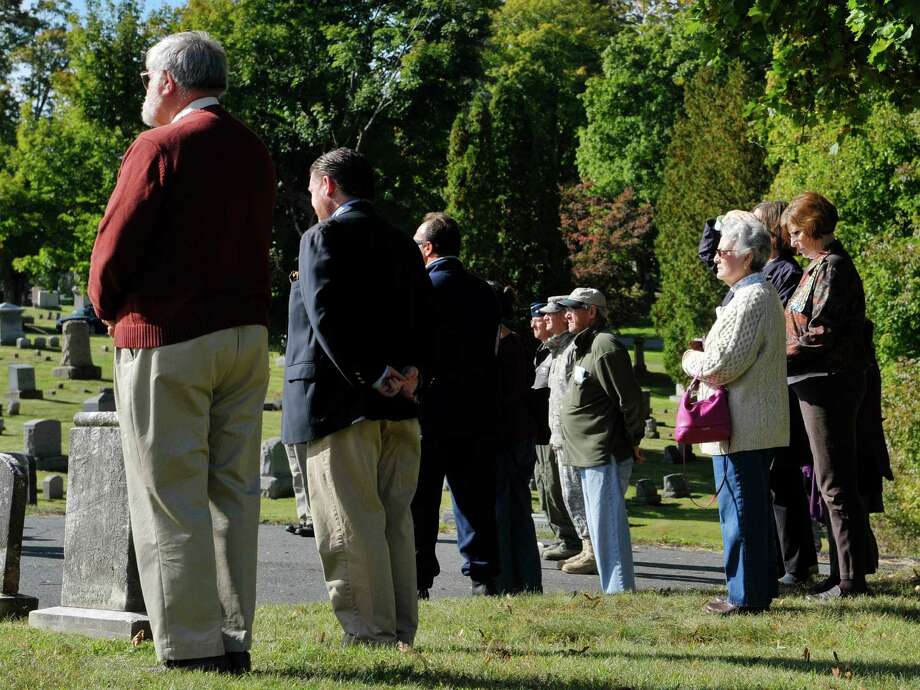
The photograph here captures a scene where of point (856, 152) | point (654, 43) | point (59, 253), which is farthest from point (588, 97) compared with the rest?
point (856, 152)

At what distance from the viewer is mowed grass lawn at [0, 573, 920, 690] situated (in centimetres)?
469

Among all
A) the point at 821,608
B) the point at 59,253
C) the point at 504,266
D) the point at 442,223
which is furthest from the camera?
the point at 59,253

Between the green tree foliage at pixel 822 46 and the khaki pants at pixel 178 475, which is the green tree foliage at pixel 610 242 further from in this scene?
the khaki pants at pixel 178 475

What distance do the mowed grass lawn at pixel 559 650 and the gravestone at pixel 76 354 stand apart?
88.6 ft

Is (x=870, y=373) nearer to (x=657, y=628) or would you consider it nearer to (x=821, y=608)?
(x=821, y=608)

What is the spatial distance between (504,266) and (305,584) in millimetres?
19265

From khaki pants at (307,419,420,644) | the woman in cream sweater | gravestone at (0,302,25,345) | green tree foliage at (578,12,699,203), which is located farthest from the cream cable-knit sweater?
green tree foliage at (578,12,699,203)

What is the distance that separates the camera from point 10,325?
42250 millimetres

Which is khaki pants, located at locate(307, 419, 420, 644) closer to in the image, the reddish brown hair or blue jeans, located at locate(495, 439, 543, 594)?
blue jeans, located at locate(495, 439, 543, 594)

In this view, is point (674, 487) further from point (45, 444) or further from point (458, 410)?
point (458, 410)

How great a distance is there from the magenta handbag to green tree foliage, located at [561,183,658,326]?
3826 cm

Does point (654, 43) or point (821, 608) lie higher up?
point (654, 43)

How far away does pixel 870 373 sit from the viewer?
26.1 ft

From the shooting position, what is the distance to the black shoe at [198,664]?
456 centimetres
